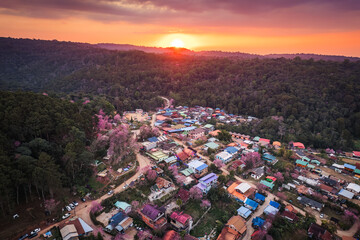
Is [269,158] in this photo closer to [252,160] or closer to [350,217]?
[252,160]

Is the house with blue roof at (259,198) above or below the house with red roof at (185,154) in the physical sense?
below

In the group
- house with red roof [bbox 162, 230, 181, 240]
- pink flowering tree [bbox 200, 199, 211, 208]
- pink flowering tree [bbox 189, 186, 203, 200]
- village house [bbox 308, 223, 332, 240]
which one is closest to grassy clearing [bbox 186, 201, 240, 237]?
pink flowering tree [bbox 200, 199, 211, 208]

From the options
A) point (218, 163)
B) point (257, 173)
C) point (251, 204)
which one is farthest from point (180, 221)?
point (257, 173)

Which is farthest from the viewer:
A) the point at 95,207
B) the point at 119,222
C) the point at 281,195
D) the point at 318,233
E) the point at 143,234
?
the point at 281,195

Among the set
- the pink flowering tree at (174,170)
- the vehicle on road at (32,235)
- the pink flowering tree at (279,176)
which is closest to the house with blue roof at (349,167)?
the pink flowering tree at (279,176)

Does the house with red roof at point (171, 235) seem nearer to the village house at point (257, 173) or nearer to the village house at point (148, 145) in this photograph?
the village house at point (257, 173)

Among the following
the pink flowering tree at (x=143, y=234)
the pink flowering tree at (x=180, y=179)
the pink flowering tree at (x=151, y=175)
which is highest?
the pink flowering tree at (x=151, y=175)
